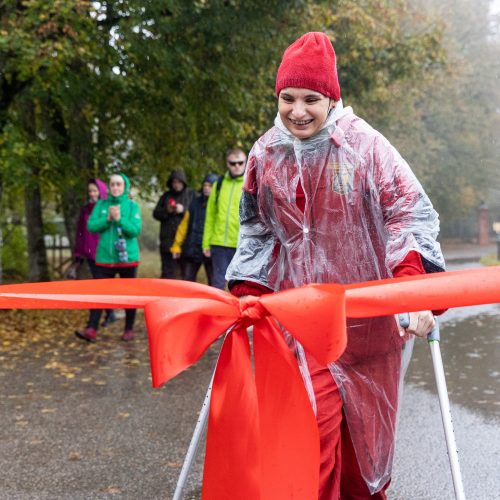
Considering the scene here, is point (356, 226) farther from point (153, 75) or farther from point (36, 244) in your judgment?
Answer: point (36, 244)

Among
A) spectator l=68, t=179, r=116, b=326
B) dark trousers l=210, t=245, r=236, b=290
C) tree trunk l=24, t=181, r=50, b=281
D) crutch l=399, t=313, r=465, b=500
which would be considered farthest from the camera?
tree trunk l=24, t=181, r=50, b=281

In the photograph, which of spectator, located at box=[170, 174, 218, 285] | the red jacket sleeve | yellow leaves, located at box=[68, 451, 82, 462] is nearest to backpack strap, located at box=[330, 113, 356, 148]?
the red jacket sleeve

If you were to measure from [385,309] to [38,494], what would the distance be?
8.40ft

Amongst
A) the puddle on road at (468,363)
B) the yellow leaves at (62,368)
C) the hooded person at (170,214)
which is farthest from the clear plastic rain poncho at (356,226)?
the hooded person at (170,214)

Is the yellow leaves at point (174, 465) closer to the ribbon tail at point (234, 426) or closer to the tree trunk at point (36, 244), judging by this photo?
the ribbon tail at point (234, 426)

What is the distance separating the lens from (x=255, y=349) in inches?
109

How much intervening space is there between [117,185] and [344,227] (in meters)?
5.97

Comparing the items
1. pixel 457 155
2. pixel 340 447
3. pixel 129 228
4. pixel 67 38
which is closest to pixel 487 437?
pixel 340 447

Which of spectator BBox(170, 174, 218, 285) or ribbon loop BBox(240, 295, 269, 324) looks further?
spectator BBox(170, 174, 218, 285)

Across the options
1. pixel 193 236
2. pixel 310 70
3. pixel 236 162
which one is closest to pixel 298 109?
pixel 310 70

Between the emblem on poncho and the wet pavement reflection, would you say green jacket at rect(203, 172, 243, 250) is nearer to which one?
the wet pavement reflection

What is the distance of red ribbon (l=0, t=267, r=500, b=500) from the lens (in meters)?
2.46

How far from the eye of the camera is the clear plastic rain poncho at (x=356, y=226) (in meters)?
2.95

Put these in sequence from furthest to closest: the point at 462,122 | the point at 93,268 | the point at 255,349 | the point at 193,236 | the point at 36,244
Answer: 1. the point at 462,122
2. the point at 36,244
3. the point at 193,236
4. the point at 93,268
5. the point at 255,349
